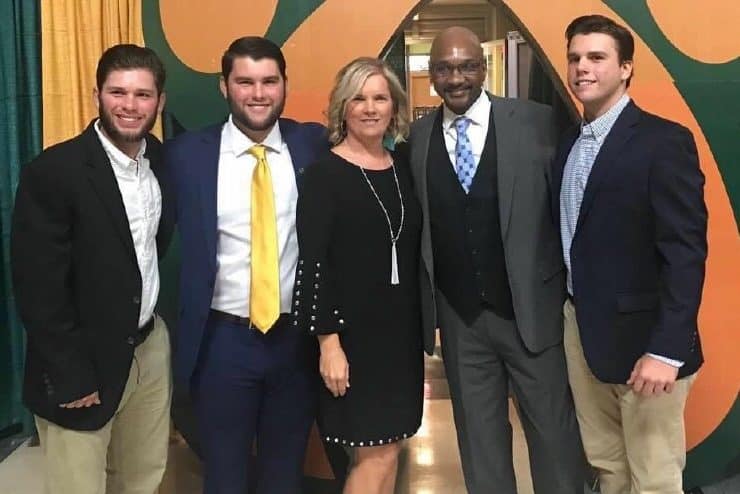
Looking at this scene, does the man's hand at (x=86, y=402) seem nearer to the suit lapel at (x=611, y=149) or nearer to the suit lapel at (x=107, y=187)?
the suit lapel at (x=107, y=187)

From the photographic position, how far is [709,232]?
2.41m

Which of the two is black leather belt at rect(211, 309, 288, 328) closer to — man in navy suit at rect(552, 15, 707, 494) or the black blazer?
the black blazer

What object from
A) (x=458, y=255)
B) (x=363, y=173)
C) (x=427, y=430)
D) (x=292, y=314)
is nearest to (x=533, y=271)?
(x=458, y=255)

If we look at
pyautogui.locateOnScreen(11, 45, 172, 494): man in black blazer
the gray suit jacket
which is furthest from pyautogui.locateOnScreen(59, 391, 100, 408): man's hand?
the gray suit jacket

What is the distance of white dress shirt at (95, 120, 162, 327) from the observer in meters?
1.67

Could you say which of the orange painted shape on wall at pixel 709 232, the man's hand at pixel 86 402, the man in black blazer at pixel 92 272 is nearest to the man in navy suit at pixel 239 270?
the man in black blazer at pixel 92 272

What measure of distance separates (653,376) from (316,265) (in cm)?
80

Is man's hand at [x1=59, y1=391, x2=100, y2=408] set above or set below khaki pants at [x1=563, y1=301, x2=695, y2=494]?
above

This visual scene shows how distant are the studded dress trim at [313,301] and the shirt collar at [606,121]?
0.72 metres

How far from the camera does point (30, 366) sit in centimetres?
167

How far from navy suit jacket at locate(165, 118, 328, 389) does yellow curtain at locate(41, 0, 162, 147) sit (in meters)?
0.71

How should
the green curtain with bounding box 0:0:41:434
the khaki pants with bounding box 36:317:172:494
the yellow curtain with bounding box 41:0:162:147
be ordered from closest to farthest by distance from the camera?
the khaki pants with bounding box 36:317:172:494, the yellow curtain with bounding box 41:0:162:147, the green curtain with bounding box 0:0:41:434

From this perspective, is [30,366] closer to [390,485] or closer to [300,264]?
[300,264]

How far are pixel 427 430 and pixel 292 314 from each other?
1526 millimetres
